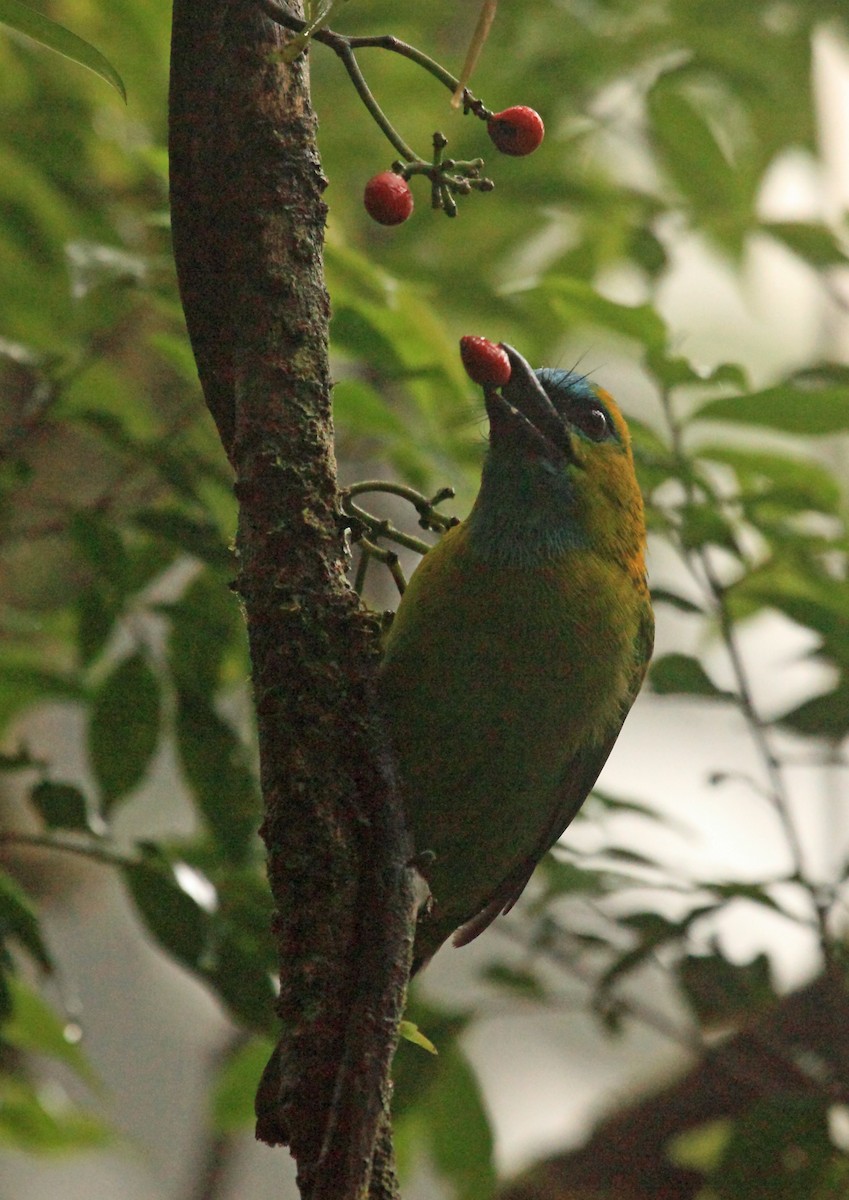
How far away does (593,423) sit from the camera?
233 cm

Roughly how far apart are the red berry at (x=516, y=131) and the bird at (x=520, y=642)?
1.57ft

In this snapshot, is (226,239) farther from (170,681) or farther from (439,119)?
(439,119)

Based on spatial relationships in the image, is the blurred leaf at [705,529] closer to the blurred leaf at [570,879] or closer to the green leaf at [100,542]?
the blurred leaf at [570,879]

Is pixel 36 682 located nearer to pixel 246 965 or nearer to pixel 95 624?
pixel 95 624

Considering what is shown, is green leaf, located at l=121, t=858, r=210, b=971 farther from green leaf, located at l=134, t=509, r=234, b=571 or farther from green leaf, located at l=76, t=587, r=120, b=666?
green leaf, located at l=134, t=509, r=234, b=571


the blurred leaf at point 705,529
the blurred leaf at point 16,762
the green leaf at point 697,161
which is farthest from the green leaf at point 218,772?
the green leaf at point 697,161

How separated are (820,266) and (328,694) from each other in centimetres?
174

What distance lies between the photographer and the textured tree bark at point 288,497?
134 cm

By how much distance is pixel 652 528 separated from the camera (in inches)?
100

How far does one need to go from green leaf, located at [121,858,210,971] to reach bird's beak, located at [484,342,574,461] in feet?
2.91

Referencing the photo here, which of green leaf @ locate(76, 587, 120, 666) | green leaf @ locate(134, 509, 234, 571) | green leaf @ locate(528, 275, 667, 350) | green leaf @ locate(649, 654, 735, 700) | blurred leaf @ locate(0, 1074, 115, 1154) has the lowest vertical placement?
blurred leaf @ locate(0, 1074, 115, 1154)

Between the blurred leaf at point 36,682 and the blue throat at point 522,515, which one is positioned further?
the blurred leaf at point 36,682

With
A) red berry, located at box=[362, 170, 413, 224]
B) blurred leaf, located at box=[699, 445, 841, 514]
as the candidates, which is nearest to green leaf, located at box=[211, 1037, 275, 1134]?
blurred leaf, located at box=[699, 445, 841, 514]

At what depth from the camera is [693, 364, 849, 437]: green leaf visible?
2.21 m
